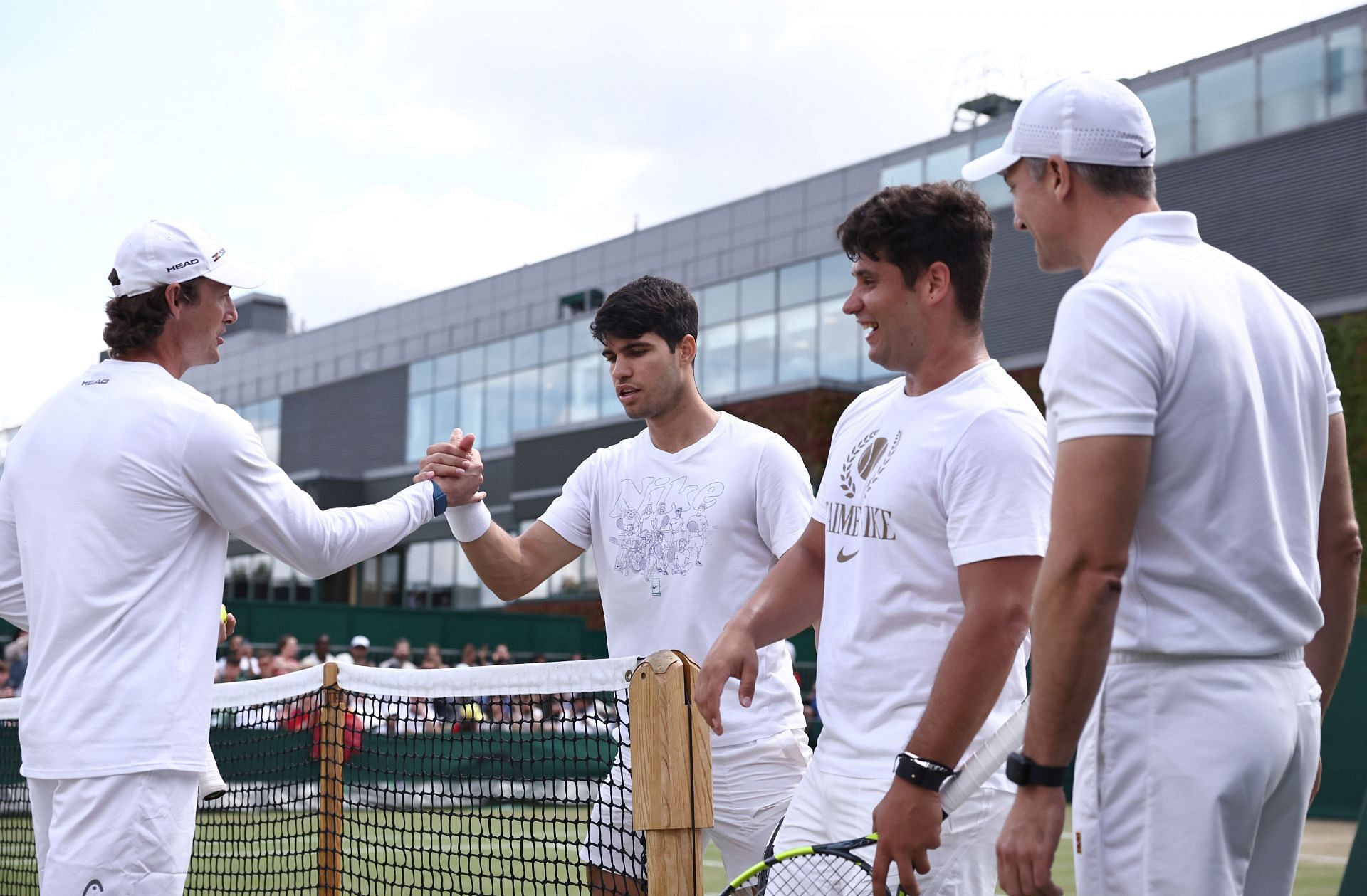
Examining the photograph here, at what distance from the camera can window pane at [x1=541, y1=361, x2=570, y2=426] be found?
121 feet

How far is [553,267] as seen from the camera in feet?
152

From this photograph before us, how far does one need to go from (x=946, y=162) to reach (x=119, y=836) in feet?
101

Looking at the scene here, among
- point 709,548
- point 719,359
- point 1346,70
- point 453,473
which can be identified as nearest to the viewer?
point 709,548

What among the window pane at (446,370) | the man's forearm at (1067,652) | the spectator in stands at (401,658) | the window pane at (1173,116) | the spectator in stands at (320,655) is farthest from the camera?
the window pane at (446,370)

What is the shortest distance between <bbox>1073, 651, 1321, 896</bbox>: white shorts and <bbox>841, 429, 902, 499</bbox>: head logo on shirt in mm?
890

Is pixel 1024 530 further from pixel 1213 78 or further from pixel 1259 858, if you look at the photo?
pixel 1213 78

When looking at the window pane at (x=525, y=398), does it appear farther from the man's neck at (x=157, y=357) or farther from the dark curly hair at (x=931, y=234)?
the dark curly hair at (x=931, y=234)

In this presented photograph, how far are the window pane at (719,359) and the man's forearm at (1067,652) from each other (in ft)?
98.5

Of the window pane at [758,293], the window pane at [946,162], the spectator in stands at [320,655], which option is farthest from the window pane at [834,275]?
the spectator in stands at [320,655]

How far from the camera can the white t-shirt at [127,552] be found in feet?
11.0

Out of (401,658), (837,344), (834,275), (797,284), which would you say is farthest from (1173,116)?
(401,658)

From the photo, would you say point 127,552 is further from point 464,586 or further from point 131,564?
point 464,586

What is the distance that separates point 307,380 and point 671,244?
55.0 feet

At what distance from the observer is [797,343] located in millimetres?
31156
